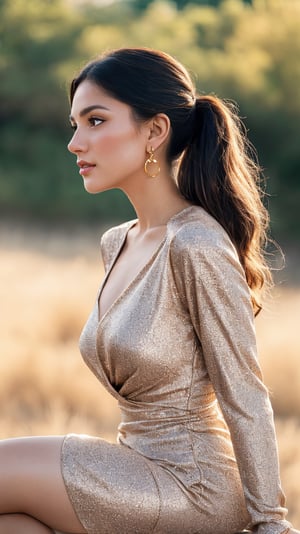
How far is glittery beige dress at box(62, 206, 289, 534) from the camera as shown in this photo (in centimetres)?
184

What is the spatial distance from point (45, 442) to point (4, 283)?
16.6 feet

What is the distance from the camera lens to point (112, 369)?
199cm

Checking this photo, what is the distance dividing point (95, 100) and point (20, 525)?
35.8 inches

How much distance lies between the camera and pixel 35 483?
1.82 metres

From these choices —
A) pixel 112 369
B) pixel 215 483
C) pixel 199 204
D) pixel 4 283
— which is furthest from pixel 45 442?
pixel 4 283

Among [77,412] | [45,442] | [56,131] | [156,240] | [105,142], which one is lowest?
[77,412]

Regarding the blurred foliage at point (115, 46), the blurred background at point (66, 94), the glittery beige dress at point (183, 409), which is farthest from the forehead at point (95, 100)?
the blurred foliage at point (115, 46)

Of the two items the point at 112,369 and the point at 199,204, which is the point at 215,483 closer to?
the point at 112,369

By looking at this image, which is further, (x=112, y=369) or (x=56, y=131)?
(x=56, y=131)

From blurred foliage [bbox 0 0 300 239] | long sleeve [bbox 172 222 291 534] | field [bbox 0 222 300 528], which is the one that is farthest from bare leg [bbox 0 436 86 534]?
blurred foliage [bbox 0 0 300 239]

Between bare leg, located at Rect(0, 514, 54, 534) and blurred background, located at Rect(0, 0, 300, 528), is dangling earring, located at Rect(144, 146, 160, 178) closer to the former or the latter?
bare leg, located at Rect(0, 514, 54, 534)

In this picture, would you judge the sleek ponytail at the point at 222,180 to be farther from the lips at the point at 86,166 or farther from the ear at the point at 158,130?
the lips at the point at 86,166

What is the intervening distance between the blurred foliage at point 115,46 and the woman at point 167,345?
9.89 metres

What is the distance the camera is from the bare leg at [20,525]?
1846mm
